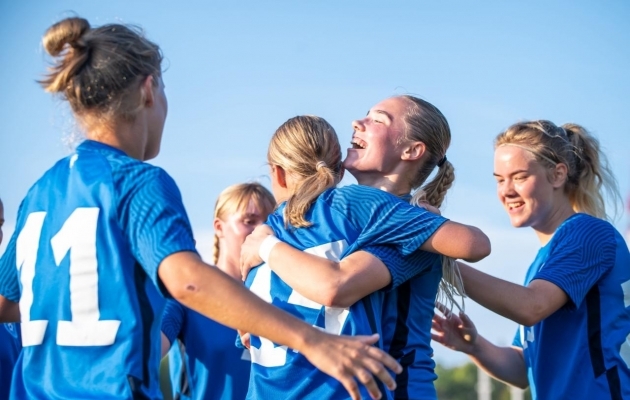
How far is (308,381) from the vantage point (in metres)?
4.04

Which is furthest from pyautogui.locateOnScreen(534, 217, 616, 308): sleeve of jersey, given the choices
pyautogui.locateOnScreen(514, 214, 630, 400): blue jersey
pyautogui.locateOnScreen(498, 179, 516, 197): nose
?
pyautogui.locateOnScreen(498, 179, 516, 197): nose

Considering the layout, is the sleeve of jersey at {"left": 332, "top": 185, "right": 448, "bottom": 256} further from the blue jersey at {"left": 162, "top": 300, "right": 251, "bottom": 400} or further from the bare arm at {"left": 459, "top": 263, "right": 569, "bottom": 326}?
the blue jersey at {"left": 162, "top": 300, "right": 251, "bottom": 400}

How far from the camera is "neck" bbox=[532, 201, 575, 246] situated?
5.62 m

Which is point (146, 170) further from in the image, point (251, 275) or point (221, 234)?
point (221, 234)

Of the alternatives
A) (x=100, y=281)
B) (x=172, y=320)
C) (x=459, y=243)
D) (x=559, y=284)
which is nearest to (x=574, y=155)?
(x=559, y=284)

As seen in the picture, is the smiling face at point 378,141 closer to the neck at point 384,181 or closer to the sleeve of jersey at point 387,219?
the neck at point 384,181

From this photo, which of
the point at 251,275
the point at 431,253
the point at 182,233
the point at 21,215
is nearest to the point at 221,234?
the point at 251,275

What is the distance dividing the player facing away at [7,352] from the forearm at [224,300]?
3252 mm

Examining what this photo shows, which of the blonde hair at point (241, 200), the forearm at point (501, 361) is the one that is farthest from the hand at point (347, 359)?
the blonde hair at point (241, 200)

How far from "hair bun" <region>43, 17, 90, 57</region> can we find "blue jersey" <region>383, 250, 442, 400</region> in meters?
1.71

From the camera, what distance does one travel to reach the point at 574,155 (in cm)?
569

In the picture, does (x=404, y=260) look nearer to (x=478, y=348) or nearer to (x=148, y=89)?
(x=148, y=89)

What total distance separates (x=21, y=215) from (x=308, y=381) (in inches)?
56.8

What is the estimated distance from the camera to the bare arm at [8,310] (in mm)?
3695
